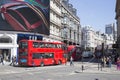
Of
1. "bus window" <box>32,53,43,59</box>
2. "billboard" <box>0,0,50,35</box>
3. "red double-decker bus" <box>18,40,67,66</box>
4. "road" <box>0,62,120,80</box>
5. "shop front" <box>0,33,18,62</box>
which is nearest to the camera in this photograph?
"road" <box>0,62,120,80</box>

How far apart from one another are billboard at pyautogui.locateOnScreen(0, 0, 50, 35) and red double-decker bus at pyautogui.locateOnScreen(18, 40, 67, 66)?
1526cm

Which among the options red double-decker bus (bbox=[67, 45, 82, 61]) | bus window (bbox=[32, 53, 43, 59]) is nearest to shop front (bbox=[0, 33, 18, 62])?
red double-decker bus (bbox=[67, 45, 82, 61])

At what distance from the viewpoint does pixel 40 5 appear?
68625 millimetres

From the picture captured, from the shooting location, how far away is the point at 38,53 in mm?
45688

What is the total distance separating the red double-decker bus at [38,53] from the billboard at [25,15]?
50.1 ft

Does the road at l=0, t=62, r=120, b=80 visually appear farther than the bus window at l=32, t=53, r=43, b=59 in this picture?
No

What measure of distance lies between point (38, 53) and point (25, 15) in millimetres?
21652

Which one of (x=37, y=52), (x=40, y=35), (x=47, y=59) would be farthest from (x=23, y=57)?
(x=40, y=35)

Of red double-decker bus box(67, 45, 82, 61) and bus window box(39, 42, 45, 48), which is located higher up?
bus window box(39, 42, 45, 48)

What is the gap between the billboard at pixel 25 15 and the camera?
62125 millimetres

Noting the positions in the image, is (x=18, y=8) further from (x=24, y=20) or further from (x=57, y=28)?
(x=57, y=28)

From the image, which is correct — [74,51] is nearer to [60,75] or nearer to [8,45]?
[8,45]

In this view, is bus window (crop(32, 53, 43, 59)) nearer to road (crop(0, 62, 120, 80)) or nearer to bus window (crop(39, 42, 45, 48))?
bus window (crop(39, 42, 45, 48))

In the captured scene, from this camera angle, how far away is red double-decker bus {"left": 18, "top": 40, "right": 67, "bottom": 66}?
43781 mm
